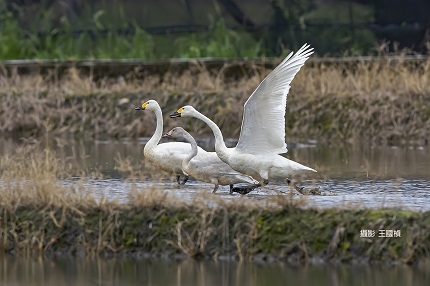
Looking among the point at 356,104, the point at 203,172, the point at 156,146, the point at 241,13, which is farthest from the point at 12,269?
the point at 241,13

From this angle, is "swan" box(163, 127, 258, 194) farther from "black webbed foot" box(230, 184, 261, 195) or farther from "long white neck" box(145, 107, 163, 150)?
"long white neck" box(145, 107, 163, 150)

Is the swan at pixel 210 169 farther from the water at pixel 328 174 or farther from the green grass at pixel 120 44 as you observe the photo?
the green grass at pixel 120 44

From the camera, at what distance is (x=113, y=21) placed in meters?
28.2

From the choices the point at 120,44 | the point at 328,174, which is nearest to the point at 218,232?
the point at 328,174

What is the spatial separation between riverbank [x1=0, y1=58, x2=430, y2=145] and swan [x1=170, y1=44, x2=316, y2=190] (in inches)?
264

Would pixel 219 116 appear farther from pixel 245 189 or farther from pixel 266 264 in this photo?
pixel 266 264

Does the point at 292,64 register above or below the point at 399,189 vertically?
above

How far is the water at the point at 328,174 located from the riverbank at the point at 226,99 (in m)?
0.72

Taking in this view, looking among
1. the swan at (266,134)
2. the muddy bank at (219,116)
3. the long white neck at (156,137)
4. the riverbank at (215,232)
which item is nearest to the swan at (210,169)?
the swan at (266,134)

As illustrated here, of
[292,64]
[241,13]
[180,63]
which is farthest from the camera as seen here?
[241,13]

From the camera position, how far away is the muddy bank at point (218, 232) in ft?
38.7

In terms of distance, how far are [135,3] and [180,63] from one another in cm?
325

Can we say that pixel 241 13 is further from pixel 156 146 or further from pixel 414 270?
pixel 414 270

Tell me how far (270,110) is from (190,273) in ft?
8.94
